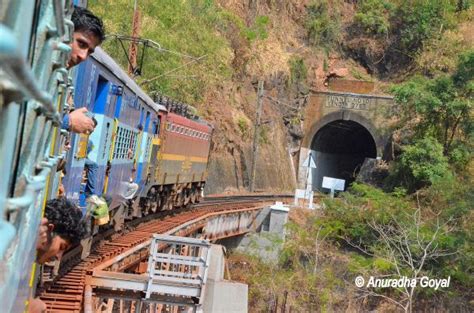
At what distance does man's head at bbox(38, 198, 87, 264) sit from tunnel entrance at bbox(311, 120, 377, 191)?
41058 mm

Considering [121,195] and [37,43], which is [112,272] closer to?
[121,195]

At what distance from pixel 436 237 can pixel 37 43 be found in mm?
23478

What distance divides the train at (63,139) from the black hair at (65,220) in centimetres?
8

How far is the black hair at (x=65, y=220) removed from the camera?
2600mm

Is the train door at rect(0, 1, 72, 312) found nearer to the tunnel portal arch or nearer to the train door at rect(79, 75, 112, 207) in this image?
the train door at rect(79, 75, 112, 207)

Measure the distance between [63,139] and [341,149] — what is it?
47.4 meters

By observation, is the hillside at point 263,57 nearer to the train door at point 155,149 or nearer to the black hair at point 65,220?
the train door at point 155,149

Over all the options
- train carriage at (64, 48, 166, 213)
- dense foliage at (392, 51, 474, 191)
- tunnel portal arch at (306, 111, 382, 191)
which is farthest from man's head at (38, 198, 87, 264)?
tunnel portal arch at (306, 111, 382, 191)

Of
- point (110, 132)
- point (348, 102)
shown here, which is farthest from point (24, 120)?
point (348, 102)

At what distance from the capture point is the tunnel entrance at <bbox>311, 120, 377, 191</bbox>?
147ft

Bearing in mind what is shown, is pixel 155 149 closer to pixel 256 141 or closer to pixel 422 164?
pixel 256 141

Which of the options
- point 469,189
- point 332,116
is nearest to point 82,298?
point 469,189

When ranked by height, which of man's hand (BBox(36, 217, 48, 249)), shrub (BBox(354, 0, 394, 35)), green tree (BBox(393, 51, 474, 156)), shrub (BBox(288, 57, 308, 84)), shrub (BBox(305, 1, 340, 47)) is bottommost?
man's hand (BBox(36, 217, 48, 249))

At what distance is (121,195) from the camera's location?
39.5ft
